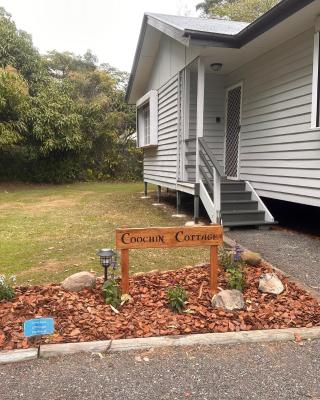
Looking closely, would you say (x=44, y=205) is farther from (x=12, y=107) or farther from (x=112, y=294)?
(x=112, y=294)

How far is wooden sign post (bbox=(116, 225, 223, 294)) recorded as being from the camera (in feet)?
10.5

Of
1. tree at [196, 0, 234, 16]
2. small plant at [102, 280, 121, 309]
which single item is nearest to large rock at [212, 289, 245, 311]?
small plant at [102, 280, 121, 309]

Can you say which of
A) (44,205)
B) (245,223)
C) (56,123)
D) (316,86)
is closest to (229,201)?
(245,223)

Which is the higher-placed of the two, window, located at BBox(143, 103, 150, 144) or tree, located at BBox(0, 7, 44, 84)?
tree, located at BBox(0, 7, 44, 84)

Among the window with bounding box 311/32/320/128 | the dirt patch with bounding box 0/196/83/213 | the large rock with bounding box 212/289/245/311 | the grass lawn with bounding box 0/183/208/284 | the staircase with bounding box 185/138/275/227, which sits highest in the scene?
the window with bounding box 311/32/320/128

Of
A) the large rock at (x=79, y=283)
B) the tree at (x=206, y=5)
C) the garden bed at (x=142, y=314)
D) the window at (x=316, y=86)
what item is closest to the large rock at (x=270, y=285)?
the garden bed at (x=142, y=314)

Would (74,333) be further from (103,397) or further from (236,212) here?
(236,212)

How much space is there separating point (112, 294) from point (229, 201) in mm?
4001

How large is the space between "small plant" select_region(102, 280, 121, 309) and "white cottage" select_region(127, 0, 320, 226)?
3.28m

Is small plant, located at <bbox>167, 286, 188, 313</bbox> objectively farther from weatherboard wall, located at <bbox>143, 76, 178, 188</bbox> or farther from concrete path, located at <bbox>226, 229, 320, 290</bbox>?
weatherboard wall, located at <bbox>143, 76, 178, 188</bbox>

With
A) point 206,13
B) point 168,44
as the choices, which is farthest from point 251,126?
point 206,13

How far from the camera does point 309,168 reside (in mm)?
5754

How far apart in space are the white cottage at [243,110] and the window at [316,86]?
14 mm

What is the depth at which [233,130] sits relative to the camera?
28.5 feet
